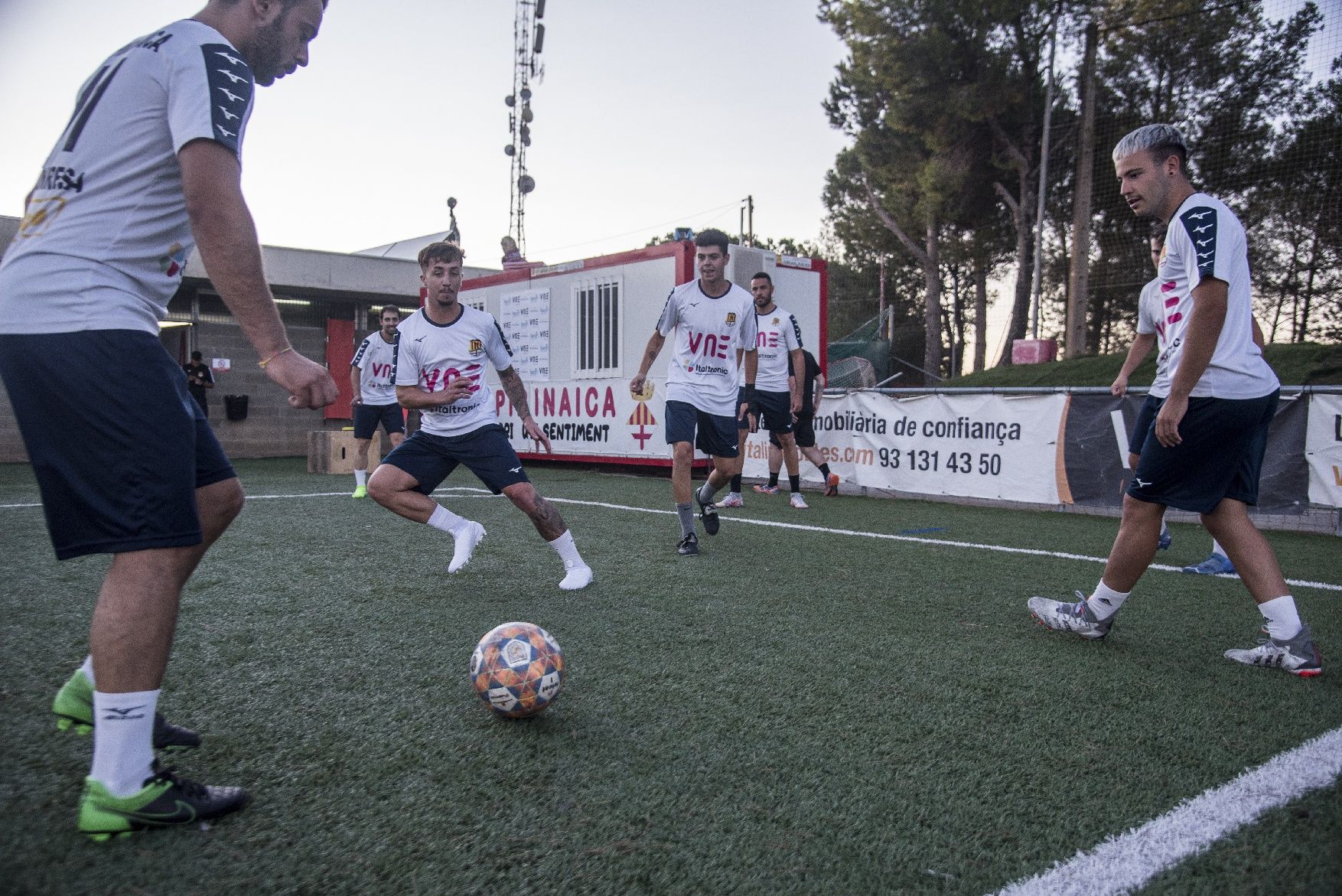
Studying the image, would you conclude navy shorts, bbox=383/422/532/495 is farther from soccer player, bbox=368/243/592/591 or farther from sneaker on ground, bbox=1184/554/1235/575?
sneaker on ground, bbox=1184/554/1235/575

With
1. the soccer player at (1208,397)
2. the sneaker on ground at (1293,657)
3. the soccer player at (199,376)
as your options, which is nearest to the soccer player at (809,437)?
the soccer player at (1208,397)

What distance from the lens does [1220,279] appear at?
2.85 meters

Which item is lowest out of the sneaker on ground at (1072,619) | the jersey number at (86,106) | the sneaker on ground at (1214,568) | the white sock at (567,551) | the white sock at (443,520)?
the sneaker on ground at (1214,568)

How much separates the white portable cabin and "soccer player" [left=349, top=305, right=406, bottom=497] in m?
3.65

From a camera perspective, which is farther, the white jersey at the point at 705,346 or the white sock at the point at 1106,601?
the white jersey at the point at 705,346

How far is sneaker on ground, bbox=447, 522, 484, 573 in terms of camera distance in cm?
481

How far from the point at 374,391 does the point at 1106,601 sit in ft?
25.1

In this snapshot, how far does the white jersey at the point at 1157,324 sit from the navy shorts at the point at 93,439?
10.5 feet

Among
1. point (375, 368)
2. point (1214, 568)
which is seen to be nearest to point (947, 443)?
point (1214, 568)

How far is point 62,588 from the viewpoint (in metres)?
4.11

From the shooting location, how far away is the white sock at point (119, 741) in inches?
69.6

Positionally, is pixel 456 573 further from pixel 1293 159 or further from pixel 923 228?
pixel 923 228

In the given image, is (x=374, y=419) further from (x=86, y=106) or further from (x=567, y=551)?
(x=86, y=106)

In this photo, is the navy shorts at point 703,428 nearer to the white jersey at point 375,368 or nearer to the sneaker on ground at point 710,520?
the sneaker on ground at point 710,520
